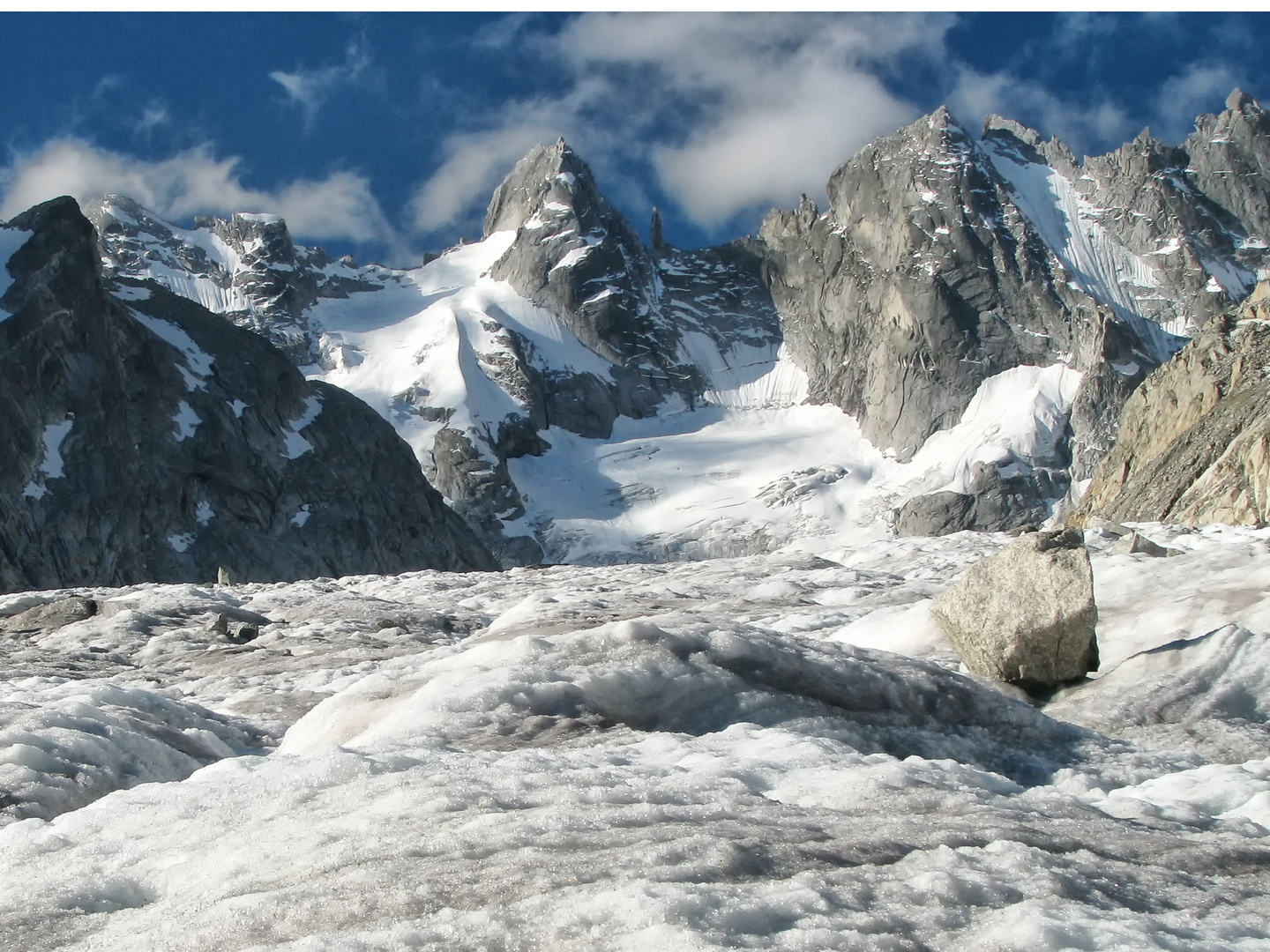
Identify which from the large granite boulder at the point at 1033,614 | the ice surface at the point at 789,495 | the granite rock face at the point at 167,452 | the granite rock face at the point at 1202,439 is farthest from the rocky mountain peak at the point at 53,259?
the ice surface at the point at 789,495

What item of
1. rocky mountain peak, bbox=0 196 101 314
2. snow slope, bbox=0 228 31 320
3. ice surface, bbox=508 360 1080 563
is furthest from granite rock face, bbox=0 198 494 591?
ice surface, bbox=508 360 1080 563

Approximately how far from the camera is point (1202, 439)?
5134cm

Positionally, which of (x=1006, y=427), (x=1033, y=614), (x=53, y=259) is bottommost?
(x=1006, y=427)

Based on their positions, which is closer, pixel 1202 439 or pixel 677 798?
pixel 677 798

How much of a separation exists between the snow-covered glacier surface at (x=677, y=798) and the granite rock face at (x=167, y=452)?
65022 mm

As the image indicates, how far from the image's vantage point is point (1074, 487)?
171 meters

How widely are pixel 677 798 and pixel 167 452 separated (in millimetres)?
87469

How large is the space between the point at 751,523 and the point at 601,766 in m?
177

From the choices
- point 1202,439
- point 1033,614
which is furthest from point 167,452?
point 1033,614

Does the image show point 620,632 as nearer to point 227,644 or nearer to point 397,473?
point 227,644

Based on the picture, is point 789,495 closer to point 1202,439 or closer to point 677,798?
point 1202,439

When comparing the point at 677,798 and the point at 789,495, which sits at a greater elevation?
the point at 677,798

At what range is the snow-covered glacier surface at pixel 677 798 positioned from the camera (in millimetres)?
4879

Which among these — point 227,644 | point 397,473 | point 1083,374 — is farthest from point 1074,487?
point 227,644
